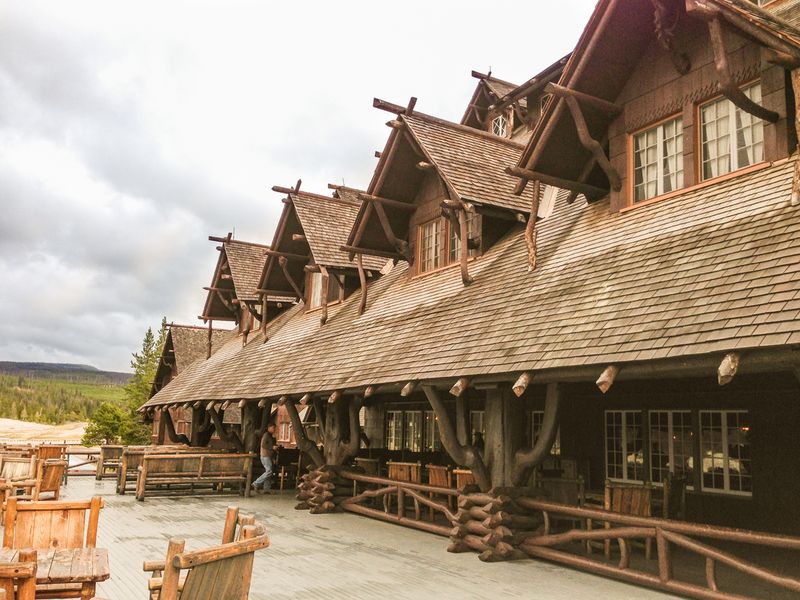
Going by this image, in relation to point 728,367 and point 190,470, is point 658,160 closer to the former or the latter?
point 728,367

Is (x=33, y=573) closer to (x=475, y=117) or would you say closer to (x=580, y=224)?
(x=580, y=224)

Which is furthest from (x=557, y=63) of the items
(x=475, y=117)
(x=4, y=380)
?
(x=4, y=380)

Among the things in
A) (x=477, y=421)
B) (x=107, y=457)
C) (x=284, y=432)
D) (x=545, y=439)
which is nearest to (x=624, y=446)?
(x=545, y=439)

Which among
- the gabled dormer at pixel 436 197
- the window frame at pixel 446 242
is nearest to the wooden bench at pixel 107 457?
the gabled dormer at pixel 436 197

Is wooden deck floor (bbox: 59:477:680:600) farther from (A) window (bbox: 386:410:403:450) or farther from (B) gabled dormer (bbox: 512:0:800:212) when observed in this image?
(A) window (bbox: 386:410:403:450)

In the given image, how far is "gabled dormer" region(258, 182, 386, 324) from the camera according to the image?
19.8 meters

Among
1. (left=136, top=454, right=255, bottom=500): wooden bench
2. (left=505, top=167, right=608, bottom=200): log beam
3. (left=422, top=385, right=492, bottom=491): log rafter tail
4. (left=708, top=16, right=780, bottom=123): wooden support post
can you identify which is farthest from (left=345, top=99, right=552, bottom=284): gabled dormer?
(left=136, top=454, right=255, bottom=500): wooden bench

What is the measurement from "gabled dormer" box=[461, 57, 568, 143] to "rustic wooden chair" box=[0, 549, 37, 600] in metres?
17.6

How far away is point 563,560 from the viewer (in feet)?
30.7

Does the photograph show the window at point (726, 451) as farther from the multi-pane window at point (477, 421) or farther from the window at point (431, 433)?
the window at point (431, 433)

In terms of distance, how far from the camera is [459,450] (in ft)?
35.7

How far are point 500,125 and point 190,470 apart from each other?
13751mm

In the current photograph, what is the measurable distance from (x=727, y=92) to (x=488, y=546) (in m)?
6.70

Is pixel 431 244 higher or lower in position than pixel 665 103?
lower
